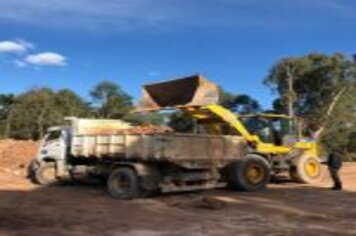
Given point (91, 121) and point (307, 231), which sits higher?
point (91, 121)

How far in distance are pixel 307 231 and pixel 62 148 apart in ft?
36.7

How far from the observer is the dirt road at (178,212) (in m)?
13.2

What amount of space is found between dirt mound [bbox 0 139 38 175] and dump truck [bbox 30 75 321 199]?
423 centimetres

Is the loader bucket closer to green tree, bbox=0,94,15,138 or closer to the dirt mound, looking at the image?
the dirt mound

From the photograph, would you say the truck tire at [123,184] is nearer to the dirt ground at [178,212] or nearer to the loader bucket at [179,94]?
the dirt ground at [178,212]

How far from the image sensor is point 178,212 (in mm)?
16078

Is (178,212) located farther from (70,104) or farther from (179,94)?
(70,104)

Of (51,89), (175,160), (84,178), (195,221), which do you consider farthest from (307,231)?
(51,89)

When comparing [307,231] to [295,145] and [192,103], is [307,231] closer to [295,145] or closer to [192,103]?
[192,103]

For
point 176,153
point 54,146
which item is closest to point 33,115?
point 54,146

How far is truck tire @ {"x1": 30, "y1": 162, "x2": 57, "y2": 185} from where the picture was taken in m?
22.8

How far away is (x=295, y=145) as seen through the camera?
23.6 metres

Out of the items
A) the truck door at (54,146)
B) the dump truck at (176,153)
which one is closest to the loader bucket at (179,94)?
the dump truck at (176,153)

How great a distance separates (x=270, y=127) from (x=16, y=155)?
518 inches
